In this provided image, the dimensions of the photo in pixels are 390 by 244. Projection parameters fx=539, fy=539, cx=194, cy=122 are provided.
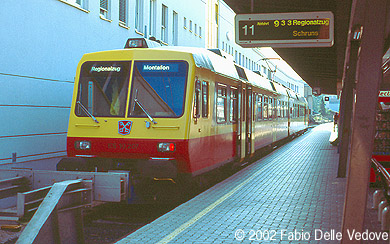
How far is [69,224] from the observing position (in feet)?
22.0

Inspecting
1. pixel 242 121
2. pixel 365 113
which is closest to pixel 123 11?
pixel 242 121

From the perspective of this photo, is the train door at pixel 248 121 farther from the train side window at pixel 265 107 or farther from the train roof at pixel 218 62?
the train side window at pixel 265 107

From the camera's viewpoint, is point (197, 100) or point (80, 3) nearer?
point (197, 100)

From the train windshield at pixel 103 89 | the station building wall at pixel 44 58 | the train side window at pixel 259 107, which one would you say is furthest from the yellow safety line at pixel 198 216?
the train side window at pixel 259 107

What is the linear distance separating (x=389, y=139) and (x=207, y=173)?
13.8ft

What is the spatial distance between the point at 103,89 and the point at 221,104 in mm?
3237

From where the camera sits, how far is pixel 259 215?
341 inches

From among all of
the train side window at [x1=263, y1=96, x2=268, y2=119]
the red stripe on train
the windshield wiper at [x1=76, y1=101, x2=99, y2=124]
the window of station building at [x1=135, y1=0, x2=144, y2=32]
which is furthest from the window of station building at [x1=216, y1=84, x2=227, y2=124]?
the window of station building at [x1=135, y1=0, x2=144, y2=32]

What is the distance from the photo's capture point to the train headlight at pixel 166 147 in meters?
9.99

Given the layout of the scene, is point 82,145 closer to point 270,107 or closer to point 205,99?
point 205,99

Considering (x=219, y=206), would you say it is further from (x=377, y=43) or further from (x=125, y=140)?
(x=377, y=43)

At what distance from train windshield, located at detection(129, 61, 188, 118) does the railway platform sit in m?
1.80

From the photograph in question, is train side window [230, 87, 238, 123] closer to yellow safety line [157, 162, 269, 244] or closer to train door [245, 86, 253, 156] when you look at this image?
train door [245, 86, 253, 156]

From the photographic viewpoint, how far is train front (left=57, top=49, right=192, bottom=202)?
396 inches
